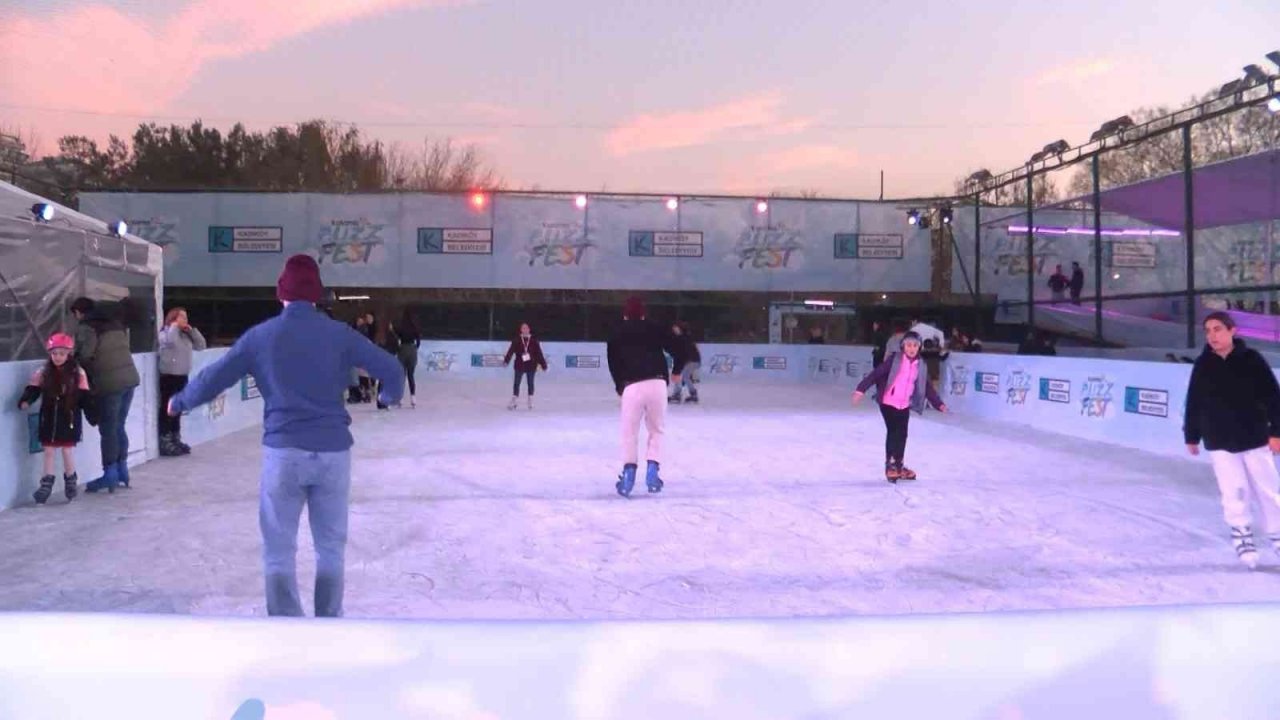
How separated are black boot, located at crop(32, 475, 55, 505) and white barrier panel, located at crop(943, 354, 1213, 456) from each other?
9.57 meters

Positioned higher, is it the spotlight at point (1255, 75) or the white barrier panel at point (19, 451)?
the spotlight at point (1255, 75)

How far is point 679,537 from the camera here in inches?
231

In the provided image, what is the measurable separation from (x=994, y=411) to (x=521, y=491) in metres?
8.57

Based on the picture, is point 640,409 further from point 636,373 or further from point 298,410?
point 298,410

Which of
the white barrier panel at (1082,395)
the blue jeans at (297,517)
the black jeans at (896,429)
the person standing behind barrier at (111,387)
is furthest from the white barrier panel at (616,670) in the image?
the white barrier panel at (1082,395)

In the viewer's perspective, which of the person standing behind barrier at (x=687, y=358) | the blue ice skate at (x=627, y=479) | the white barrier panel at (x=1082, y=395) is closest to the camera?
the blue ice skate at (x=627, y=479)

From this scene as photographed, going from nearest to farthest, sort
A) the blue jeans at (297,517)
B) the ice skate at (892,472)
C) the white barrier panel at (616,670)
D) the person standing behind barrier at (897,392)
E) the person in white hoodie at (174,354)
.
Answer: the white barrier panel at (616,670) → the blue jeans at (297,517) → the person standing behind barrier at (897,392) → the ice skate at (892,472) → the person in white hoodie at (174,354)

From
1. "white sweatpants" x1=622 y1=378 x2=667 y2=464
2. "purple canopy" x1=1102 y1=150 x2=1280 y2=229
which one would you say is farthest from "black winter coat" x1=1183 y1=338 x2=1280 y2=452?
"purple canopy" x1=1102 y1=150 x2=1280 y2=229

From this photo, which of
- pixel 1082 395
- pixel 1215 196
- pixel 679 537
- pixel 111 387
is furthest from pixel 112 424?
pixel 1215 196

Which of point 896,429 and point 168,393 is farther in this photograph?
point 168,393

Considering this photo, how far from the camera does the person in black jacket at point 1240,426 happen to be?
198 inches

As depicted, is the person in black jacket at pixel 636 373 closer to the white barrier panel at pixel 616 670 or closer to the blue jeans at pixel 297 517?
the blue jeans at pixel 297 517

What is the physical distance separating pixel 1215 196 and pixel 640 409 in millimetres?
16376

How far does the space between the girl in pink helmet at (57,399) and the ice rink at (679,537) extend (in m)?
0.38
